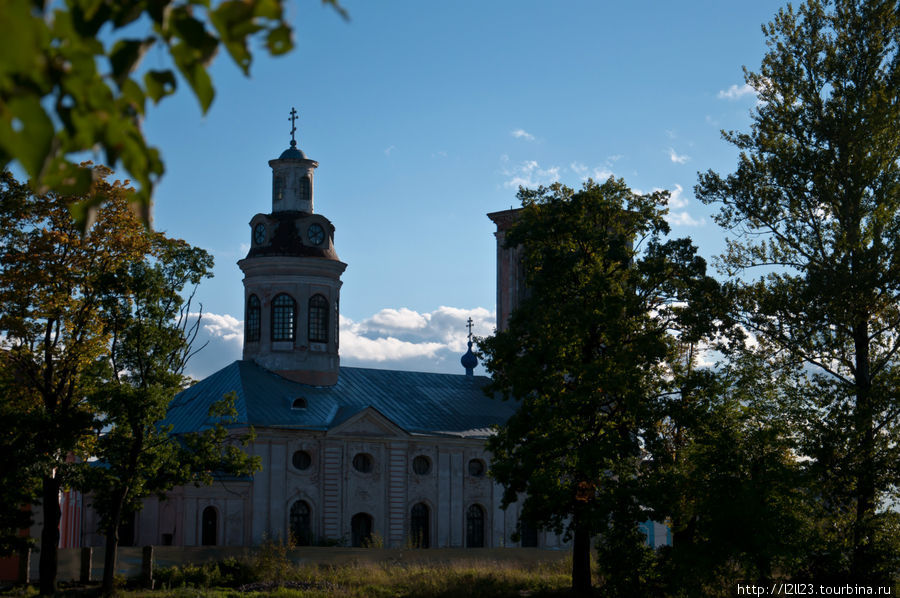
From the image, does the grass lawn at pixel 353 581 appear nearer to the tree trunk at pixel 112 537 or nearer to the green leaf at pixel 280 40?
the tree trunk at pixel 112 537

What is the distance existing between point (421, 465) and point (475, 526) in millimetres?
3987

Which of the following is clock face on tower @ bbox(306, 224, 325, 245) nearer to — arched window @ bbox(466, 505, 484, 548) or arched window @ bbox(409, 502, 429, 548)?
arched window @ bbox(409, 502, 429, 548)

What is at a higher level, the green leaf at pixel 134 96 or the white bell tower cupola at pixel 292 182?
the white bell tower cupola at pixel 292 182

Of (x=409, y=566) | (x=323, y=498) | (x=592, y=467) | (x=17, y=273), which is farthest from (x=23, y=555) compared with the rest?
(x=323, y=498)

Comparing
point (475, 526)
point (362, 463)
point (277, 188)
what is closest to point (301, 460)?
point (362, 463)

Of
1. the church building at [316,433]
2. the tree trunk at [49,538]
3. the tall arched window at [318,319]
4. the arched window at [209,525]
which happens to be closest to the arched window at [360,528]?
the church building at [316,433]

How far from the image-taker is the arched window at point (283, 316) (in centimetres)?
5084

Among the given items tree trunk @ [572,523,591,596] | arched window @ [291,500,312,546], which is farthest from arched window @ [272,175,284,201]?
tree trunk @ [572,523,591,596]

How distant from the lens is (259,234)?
52.1m

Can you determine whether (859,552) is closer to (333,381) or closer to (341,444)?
(341,444)

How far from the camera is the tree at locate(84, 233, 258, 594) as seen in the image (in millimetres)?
26969

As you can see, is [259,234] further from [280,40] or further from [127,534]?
[280,40]

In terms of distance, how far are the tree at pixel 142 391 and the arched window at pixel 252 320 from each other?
2186cm

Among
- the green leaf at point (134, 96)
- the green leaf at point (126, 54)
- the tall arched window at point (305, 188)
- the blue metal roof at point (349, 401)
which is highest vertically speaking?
the tall arched window at point (305, 188)
